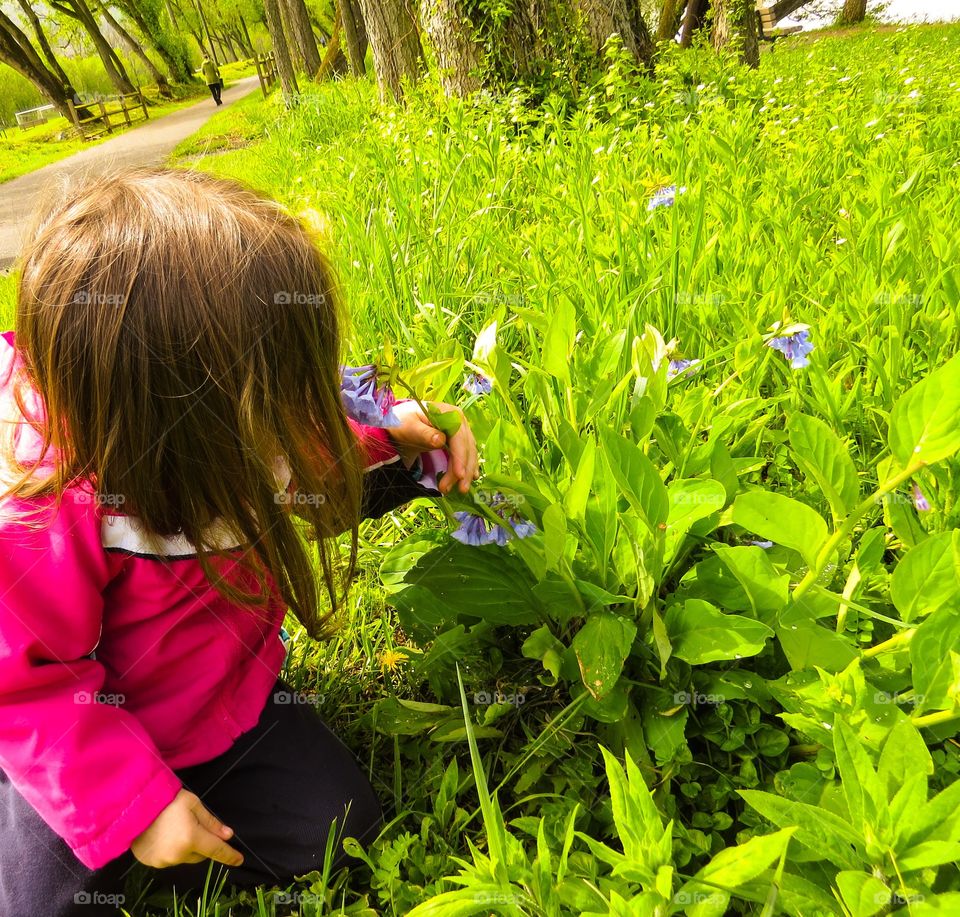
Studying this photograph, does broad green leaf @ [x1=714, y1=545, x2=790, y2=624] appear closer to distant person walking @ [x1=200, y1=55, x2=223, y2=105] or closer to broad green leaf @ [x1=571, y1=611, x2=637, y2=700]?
broad green leaf @ [x1=571, y1=611, x2=637, y2=700]

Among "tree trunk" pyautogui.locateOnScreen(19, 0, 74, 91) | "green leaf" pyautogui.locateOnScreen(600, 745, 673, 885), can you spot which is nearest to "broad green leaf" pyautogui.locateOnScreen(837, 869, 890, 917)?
"green leaf" pyautogui.locateOnScreen(600, 745, 673, 885)

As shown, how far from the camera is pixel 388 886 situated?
1.03 metres

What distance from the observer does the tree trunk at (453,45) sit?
4004 millimetres

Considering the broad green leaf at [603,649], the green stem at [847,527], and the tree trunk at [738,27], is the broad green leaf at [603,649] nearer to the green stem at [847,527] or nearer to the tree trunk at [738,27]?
the green stem at [847,527]

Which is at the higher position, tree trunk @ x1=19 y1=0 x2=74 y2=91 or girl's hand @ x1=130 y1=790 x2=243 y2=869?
tree trunk @ x1=19 y1=0 x2=74 y2=91

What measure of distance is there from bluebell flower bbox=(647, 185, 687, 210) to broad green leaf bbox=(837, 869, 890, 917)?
1.73 meters

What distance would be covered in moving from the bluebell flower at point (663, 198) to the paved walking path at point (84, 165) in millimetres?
1321

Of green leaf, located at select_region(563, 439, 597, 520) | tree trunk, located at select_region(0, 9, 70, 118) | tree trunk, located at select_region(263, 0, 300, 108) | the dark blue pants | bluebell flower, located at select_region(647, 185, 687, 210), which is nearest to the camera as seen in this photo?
green leaf, located at select_region(563, 439, 597, 520)

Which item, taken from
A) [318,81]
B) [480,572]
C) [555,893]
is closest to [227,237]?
[480,572]

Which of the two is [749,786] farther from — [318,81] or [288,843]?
[318,81]

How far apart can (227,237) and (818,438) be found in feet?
2.36

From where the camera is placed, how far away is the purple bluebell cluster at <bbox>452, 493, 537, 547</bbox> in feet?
3.49

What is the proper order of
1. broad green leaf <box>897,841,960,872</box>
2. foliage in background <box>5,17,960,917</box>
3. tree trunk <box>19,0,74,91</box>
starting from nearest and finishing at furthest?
broad green leaf <box>897,841,960,872</box>, foliage in background <box>5,17,960,917</box>, tree trunk <box>19,0,74,91</box>

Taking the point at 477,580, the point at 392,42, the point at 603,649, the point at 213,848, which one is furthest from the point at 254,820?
the point at 392,42
